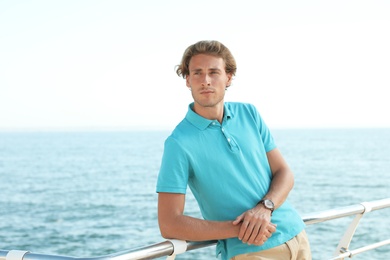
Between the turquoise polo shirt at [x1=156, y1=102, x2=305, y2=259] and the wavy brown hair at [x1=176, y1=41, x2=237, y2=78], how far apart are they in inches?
8.3

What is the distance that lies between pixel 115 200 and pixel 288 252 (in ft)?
125

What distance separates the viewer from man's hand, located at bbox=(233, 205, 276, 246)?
6.89ft

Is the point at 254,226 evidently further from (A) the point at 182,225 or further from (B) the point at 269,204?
(A) the point at 182,225

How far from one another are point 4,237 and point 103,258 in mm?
28840

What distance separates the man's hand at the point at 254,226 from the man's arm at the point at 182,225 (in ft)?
0.09

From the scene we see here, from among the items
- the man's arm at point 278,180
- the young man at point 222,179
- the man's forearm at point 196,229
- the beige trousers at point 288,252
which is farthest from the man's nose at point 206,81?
the beige trousers at point 288,252

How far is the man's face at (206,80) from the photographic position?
227cm

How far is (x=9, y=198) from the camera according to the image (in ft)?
136

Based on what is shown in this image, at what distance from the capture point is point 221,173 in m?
2.20

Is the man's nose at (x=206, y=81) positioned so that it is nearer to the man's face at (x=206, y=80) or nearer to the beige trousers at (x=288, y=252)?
the man's face at (x=206, y=80)

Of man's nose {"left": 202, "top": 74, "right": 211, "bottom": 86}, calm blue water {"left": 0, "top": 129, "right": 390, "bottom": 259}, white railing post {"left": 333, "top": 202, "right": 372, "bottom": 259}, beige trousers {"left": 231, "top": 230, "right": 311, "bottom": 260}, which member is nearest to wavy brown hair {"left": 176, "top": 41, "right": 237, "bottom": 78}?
man's nose {"left": 202, "top": 74, "right": 211, "bottom": 86}

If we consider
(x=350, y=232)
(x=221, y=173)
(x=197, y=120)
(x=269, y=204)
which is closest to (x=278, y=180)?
(x=269, y=204)

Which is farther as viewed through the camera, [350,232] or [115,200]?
[115,200]

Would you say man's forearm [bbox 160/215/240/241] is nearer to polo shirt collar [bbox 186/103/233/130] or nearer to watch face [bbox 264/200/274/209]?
watch face [bbox 264/200/274/209]
